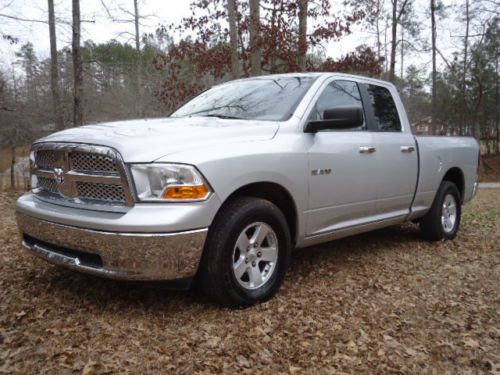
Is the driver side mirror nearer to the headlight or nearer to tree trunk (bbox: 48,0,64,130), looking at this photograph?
the headlight

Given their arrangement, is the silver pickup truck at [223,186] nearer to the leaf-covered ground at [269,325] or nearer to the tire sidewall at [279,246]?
the tire sidewall at [279,246]

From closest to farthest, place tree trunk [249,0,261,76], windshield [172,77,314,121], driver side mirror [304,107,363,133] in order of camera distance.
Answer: driver side mirror [304,107,363,133] → windshield [172,77,314,121] → tree trunk [249,0,261,76]

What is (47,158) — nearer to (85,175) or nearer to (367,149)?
(85,175)

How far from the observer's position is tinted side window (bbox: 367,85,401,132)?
4.69 metres

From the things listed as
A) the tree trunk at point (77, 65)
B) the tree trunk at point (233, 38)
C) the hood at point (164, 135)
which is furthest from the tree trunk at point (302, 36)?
the hood at point (164, 135)

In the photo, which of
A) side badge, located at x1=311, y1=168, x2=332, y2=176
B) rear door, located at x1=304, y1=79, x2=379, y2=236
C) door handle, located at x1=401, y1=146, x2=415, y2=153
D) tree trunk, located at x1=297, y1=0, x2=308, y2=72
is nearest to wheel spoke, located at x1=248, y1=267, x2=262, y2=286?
rear door, located at x1=304, y1=79, x2=379, y2=236

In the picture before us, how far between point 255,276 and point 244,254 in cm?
22

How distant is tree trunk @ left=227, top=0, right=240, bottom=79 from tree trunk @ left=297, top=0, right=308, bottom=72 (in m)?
1.41

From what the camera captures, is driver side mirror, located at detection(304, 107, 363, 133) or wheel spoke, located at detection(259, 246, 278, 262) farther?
driver side mirror, located at detection(304, 107, 363, 133)

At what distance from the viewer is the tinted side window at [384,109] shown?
15.4 ft

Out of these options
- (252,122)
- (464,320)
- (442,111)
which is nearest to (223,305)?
(252,122)

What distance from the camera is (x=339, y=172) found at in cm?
388

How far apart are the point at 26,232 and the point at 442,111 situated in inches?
1199

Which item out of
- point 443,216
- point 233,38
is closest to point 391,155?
point 443,216
